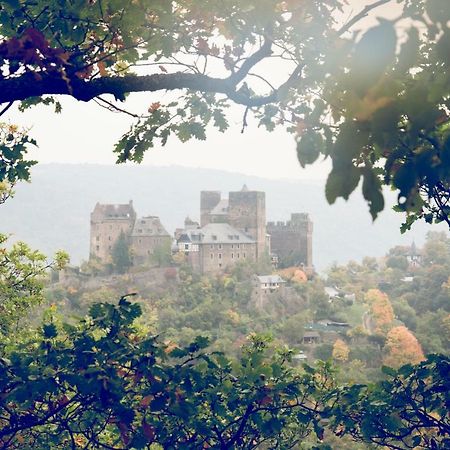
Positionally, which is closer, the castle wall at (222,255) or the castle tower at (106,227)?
the castle wall at (222,255)

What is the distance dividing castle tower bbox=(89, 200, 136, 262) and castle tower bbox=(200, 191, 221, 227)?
9337 mm

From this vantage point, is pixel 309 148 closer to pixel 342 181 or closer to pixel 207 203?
pixel 342 181

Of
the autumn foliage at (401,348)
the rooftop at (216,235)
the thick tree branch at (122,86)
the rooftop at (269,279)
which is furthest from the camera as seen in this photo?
the rooftop at (216,235)

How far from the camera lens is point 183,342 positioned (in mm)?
59188

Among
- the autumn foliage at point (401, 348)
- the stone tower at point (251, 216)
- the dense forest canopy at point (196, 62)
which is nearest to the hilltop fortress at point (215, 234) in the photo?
the stone tower at point (251, 216)

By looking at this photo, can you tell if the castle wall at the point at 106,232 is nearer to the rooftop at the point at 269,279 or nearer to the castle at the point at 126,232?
the castle at the point at 126,232

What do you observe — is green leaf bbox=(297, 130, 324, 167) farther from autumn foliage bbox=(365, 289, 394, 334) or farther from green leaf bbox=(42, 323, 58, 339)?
autumn foliage bbox=(365, 289, 394, 334)

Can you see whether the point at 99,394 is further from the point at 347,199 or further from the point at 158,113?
the point at 347,199

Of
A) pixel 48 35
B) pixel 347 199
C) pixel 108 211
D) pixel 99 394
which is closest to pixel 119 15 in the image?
pixel 48 35

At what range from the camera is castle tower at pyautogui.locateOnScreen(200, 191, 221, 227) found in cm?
7625

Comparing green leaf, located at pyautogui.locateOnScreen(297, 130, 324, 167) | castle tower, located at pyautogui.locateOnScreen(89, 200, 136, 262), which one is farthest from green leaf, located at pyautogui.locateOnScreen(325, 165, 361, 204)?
castle tower, located at pyautogui.locateOnScreen(89, 200, 136, 262)

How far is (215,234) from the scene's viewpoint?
71.3 m

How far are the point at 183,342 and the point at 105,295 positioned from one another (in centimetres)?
840

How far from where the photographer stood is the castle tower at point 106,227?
69750 millimetres
